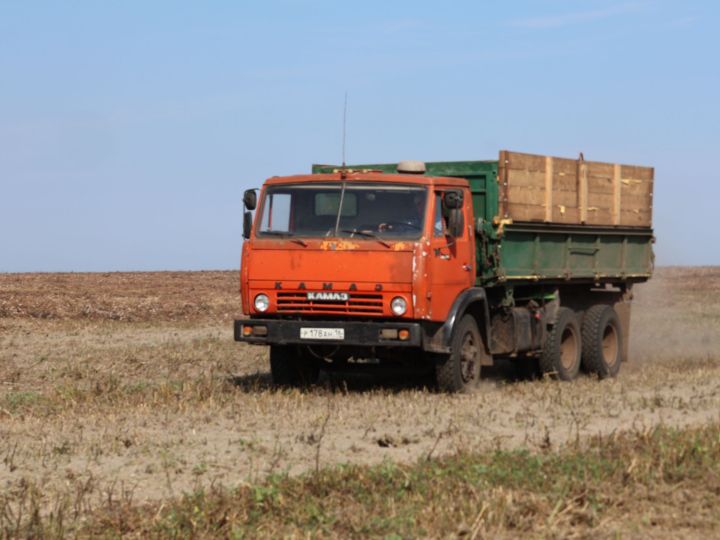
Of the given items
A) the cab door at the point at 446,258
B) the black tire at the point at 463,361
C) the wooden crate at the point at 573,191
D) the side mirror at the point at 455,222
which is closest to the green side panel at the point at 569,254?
the wooden crate at the point at 573,191

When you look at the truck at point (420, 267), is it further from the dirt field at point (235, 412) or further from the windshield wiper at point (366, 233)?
the dirt field at point (235, 412)

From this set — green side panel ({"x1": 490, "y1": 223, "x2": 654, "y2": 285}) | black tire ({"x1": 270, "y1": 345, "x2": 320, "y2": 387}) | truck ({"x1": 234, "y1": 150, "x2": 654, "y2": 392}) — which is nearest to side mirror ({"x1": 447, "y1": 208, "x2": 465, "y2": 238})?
truck ({"x1": 234, "y1": 150, "x2": 654, "y2": 392})

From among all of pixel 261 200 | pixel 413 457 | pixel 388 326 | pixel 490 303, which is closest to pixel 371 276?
pixel 388 326

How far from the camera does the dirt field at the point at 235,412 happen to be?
32.4 feet

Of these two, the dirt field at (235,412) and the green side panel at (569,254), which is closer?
the dirt field at (235,412)

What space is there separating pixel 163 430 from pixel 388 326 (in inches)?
132

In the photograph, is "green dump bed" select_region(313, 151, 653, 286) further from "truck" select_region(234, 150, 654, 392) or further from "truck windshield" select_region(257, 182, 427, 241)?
"truck windshield" select_region(257, 182, 427, 241)

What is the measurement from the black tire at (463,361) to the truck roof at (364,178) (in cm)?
170

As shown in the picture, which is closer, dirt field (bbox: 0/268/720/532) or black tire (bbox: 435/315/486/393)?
dirt field (bbox: 0/268/720/532)

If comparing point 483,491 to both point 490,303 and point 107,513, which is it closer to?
point 107,513

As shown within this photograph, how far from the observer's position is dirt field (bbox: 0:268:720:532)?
988cm

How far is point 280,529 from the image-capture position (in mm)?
8016

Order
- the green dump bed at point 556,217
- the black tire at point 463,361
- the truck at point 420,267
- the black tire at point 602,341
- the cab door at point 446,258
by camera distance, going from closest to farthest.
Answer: the truck at point 420,267 < the cab door at point 446,258 < the black tire at point 463,361 < the green dump bed at point 556,217 < the black tire at point 602,341

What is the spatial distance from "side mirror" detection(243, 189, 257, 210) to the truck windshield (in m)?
0.11
